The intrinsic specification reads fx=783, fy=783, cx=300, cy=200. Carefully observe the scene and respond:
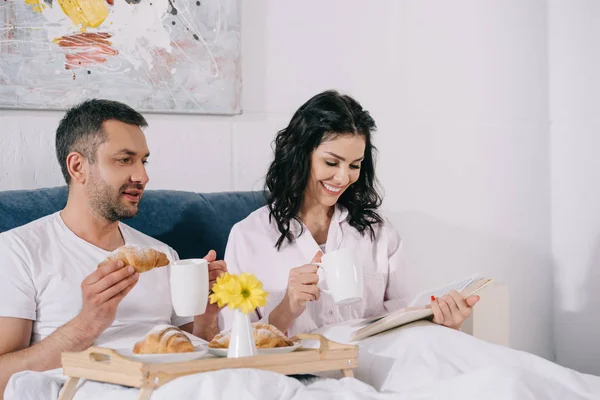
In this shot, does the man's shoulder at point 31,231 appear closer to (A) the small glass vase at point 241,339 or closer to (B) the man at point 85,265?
(B) the man at point 85,265

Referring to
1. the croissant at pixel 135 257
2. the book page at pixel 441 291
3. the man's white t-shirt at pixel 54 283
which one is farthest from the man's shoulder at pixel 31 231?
the book page at pixel 441 291

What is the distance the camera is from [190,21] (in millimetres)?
2756

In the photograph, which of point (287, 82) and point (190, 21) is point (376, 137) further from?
point (190, 21)

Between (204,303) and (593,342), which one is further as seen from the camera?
(593,342)

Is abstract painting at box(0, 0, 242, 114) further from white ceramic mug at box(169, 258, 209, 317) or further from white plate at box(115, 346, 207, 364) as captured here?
white plate at box(115, 346, 207, 364)

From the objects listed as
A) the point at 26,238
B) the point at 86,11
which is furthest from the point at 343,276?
the point at 86,11

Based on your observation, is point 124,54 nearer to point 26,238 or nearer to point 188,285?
point 26,238

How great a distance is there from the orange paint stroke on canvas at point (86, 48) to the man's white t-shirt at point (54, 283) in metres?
0.64

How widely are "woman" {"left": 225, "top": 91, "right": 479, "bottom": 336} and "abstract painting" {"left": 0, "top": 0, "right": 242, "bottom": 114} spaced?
0.48m

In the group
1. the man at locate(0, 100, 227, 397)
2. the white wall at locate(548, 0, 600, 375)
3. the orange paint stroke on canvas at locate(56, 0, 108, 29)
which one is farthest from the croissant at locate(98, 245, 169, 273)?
the white wall at locate(548, 0, 600, 375)

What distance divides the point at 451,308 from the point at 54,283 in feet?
3.40

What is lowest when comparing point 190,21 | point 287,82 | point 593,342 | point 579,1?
point 593,342

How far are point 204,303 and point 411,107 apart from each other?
5.53 feet

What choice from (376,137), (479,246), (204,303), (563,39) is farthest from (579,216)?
(204,303)
